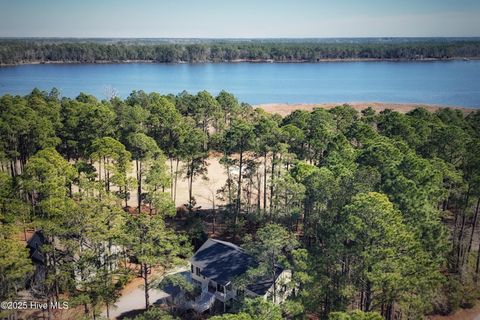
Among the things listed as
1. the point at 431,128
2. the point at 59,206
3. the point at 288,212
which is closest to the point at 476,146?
the point at 431,128

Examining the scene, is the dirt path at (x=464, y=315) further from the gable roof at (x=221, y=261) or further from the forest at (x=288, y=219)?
the gable roof at (x=221, y=261)

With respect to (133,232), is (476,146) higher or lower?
higher

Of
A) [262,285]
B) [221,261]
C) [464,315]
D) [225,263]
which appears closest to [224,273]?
[225,263]

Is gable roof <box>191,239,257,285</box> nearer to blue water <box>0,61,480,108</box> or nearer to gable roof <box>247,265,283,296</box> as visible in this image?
gable roof <box>247,265,283,296</box>

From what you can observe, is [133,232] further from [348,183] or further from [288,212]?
[348,183]

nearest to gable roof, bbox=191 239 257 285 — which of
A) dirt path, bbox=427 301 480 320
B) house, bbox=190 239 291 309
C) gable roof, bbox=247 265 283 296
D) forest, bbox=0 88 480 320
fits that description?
house, bbox=190 239 291 309

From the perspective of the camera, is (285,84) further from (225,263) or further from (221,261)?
(225,263)
